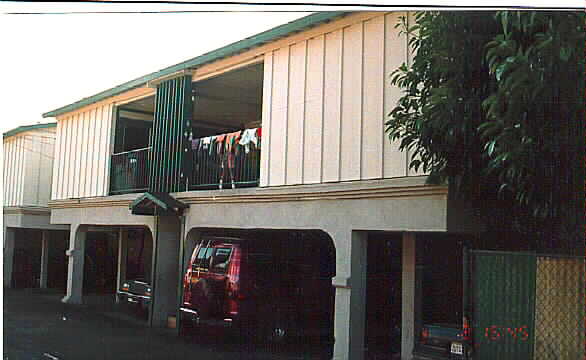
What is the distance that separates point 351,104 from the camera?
297 inches

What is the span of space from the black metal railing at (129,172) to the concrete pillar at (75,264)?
1222 millimetres

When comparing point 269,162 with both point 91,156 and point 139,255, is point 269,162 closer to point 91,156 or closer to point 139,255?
point 139,255

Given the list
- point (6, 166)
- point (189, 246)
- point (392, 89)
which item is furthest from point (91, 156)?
point (392, 89)

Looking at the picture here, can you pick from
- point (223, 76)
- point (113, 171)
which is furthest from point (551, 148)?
point (113, 171)

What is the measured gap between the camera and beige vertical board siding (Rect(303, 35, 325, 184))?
800cm

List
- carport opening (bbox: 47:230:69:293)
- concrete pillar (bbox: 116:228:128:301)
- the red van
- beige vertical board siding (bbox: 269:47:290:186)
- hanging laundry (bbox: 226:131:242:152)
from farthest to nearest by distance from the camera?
concrete pillar (bbox: 116:228:128:301)
carport opening (bbox: 47:230:69:293)
hanging laundry (bbox: 226:131:242:152)
the red van
beige vertical board siding (bbox: 269:47:290:186)

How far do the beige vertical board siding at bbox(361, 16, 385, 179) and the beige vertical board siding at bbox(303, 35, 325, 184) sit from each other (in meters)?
0.81

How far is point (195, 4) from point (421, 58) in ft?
11.6

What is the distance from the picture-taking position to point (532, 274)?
5586 mm

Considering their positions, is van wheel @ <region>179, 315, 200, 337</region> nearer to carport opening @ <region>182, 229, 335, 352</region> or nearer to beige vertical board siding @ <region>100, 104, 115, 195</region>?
carport opening @ <region>182, 229, 335, 352</region>

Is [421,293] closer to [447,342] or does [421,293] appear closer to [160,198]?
[447,342]

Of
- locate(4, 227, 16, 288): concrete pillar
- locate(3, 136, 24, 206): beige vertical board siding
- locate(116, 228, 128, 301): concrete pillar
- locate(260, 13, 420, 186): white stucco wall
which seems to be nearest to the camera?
locate(260, 13, 420, 186): white stucco wall

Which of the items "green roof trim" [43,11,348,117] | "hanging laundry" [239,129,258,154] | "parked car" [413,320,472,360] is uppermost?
"green roof trim" [43,11,348,117]

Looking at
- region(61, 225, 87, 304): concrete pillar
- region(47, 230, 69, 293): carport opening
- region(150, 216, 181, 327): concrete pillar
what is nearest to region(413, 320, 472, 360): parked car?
region(150, 216, 181, 327): concrete pillar
